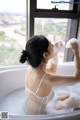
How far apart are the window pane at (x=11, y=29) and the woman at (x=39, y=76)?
2.81 feet

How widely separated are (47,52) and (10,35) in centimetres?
93

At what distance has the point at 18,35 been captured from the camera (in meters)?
2.12

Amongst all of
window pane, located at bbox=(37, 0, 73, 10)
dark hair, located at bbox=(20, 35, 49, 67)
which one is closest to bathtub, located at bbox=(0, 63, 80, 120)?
dark hair, located at bbox=(20, 35, 49, 67)

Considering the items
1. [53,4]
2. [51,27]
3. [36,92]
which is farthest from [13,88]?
[53,4]

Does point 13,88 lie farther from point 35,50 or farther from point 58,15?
point 58,15

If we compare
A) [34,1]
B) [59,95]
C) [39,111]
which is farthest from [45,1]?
[39,111]

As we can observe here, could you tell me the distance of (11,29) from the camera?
2053 mm

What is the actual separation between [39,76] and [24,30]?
97 centimetres

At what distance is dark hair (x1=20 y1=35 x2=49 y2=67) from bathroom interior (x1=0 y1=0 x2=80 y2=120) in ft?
1.78

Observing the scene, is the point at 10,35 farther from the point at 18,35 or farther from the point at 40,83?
the point at 40,83

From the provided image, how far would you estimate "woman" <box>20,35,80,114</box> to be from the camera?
123 centimetres

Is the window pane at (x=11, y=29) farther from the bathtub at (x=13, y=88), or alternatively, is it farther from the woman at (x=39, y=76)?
the woman at (x=39, y=76)

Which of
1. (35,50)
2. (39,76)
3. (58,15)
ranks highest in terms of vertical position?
(58,15)

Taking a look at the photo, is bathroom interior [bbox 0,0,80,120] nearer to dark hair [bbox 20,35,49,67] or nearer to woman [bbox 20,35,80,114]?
woman [bbox 20,35,80,114]
